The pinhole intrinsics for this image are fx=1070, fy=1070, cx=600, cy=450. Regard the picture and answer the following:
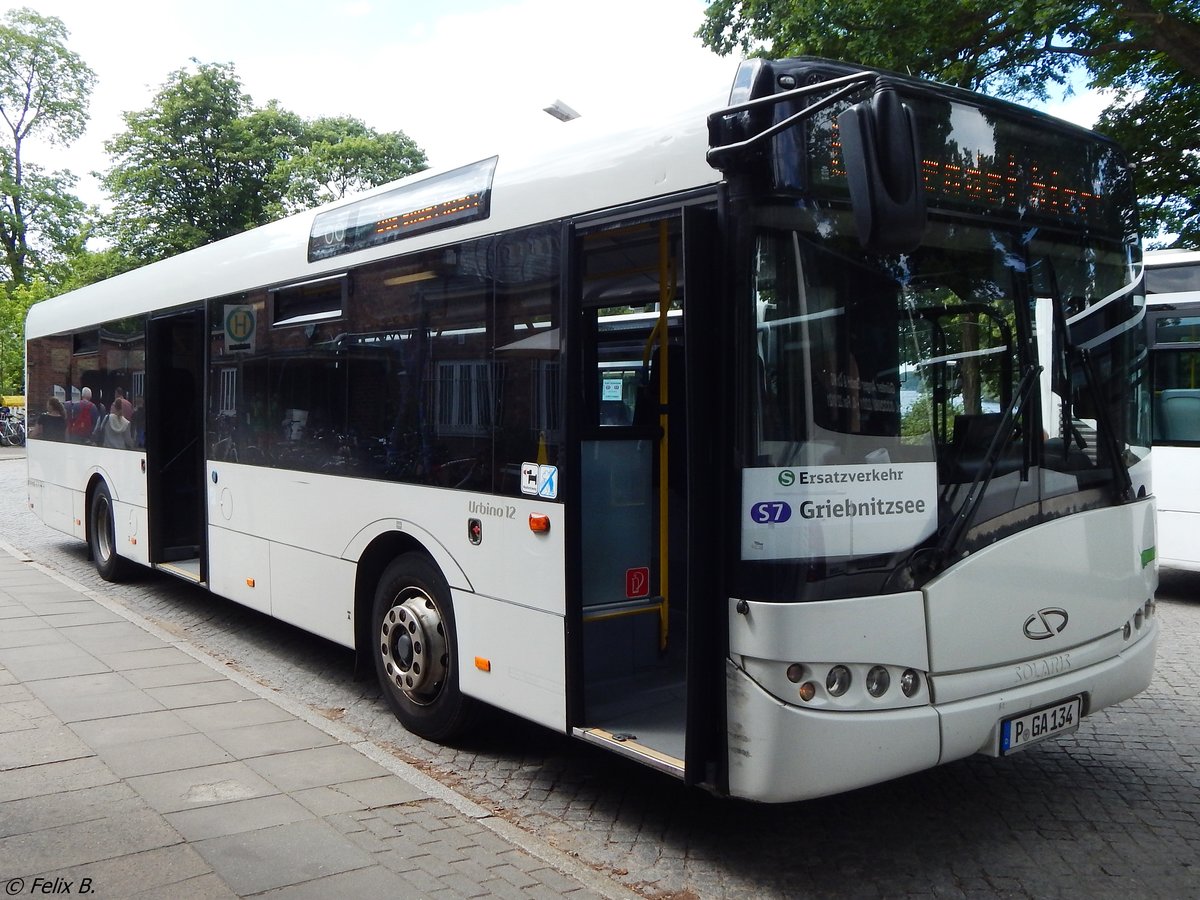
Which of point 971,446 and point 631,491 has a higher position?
point 971,446

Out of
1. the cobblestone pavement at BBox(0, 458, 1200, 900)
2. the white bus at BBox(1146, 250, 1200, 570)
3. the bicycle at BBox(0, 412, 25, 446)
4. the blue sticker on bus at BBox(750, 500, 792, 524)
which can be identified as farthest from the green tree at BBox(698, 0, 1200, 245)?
the bicycle at BBox(0, 412, 25, 446)

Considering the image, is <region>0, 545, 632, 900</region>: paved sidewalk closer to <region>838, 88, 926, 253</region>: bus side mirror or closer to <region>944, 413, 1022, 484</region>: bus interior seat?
<region>944, 413, 1022, 484</region>: bus interior seat

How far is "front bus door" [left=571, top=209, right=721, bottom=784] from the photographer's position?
476 cm

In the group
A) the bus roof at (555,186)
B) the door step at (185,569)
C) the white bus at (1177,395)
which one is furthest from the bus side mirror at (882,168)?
the white bus at (1177,395)

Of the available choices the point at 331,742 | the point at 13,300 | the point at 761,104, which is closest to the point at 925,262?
the point at 761,104

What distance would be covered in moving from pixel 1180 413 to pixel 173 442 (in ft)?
31.1

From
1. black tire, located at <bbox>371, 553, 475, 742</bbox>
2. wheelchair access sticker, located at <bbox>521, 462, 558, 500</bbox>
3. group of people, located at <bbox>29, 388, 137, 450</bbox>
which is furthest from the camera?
group of people, located at <bbox>29, 388, 137, 450</bbox>

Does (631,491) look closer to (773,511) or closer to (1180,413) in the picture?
(773,511)

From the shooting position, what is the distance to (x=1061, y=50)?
13.1 meters

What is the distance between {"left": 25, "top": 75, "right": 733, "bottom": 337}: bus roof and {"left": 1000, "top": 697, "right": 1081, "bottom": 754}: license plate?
243cm

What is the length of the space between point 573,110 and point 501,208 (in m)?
0.97

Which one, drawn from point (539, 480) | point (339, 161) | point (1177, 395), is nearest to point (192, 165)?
point (339, 161)

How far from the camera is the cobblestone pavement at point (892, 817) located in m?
4.18

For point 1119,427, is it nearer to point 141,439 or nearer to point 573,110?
point 573,110
